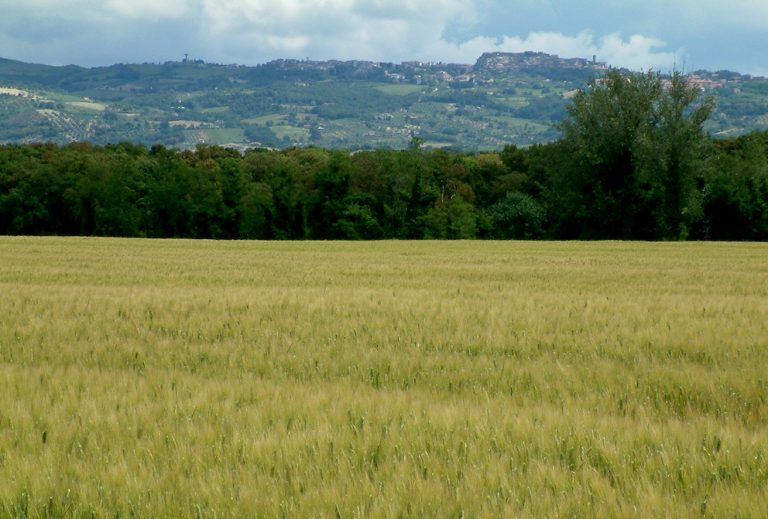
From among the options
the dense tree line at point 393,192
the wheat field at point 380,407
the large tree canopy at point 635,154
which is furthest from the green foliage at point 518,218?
the wheat field at point 380,407

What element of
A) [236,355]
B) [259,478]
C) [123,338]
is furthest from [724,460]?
[123,338]

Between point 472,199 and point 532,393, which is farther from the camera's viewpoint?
point 472,199

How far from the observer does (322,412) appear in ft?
18.4

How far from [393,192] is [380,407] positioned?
81475mm

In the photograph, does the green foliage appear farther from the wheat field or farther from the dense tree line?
the wheat field

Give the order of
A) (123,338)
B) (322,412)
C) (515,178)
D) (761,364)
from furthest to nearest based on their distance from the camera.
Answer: (515,178)
(123,338)
(761,364)
(322,412)

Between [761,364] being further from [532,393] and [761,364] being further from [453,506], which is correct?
[453,506]

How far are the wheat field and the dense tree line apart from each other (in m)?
49.8

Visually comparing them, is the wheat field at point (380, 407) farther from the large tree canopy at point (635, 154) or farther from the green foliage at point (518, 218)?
the green foliage at point (518, 218)

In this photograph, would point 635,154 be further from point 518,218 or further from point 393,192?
point 393,192

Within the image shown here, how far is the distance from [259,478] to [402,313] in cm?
836

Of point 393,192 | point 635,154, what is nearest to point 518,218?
point 393,192

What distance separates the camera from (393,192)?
86.8 metres

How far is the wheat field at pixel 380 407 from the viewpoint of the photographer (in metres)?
→ 3.95
